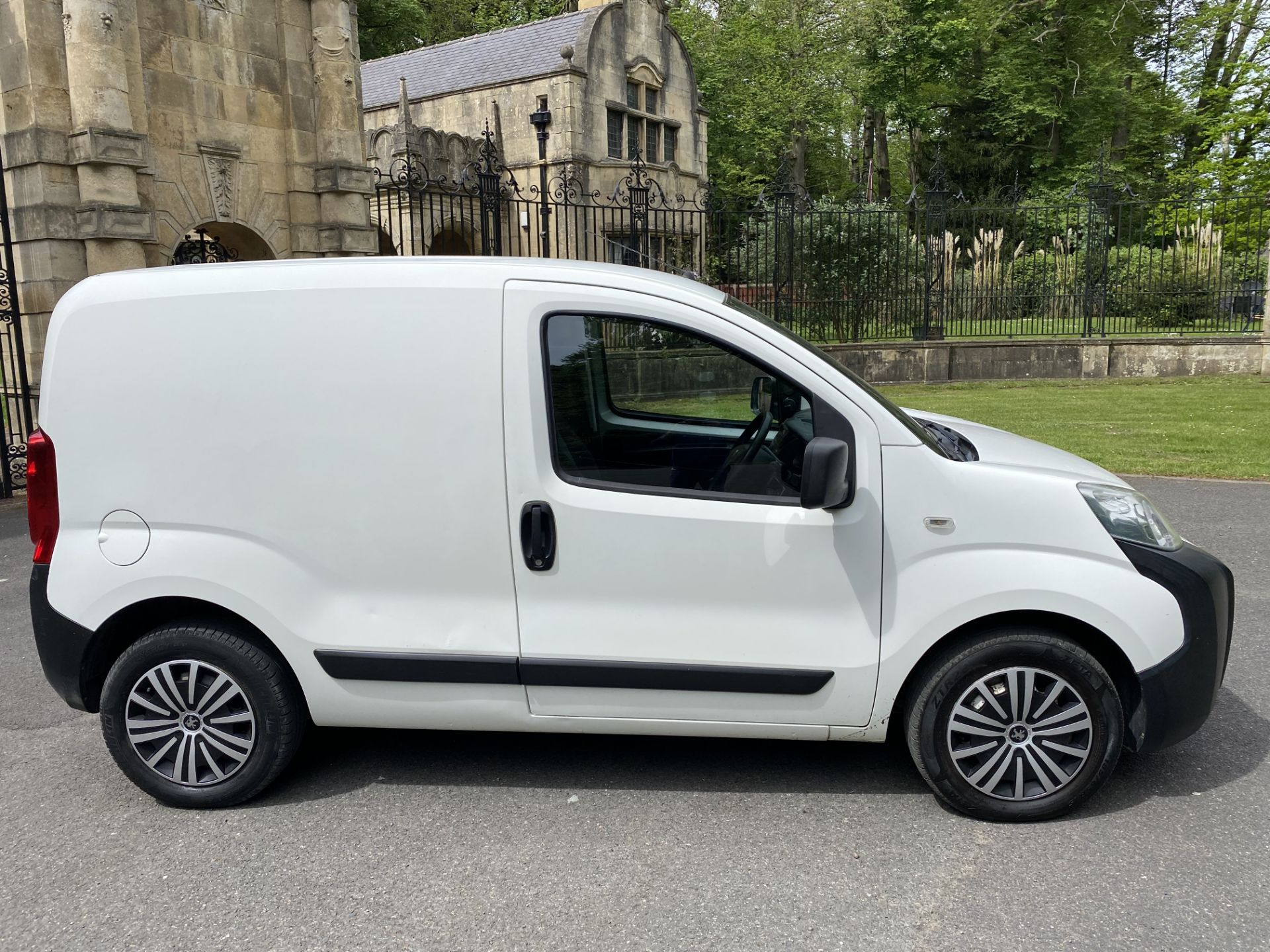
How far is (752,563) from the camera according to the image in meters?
3.39

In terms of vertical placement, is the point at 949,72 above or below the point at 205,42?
above

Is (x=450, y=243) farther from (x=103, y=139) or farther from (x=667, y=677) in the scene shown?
(x=667, y=677)

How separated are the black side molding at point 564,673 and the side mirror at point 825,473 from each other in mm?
621

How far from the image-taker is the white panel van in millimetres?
3387

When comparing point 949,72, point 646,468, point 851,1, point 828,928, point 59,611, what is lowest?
point 828,928

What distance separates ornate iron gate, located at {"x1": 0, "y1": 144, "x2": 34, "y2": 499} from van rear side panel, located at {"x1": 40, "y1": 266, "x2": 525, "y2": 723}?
721 centimetres

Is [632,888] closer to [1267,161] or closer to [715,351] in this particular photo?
[715,351]

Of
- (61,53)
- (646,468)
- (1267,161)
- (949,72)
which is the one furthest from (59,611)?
(949,72)

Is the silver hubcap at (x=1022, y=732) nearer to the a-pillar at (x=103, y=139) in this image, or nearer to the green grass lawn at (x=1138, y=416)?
the green grass lawn at (x=1138, y=416)

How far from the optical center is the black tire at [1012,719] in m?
3.36

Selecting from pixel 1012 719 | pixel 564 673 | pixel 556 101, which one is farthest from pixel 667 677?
pixel 556 101

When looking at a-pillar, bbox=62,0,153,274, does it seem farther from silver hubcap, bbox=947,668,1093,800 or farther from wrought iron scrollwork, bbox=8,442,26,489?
silver hubcap, bbox=947,668,1093,800

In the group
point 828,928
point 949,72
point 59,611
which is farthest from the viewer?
point 949,72

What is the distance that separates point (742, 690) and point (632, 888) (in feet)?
2.51
